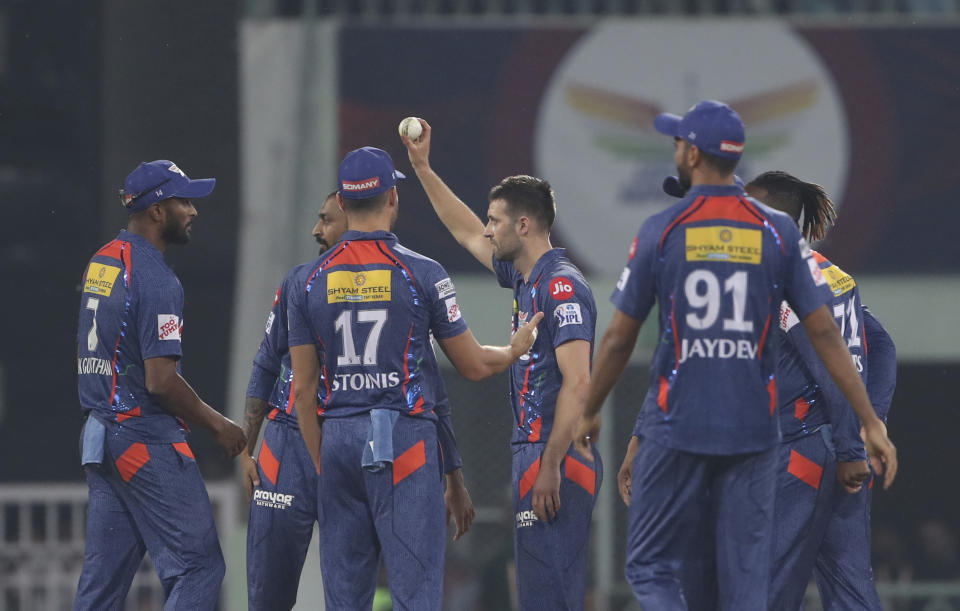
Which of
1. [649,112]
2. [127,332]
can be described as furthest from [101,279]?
[649,112]

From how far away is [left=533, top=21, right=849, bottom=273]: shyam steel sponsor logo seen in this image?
12195 mm

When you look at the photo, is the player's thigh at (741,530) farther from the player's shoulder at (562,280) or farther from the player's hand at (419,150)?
the player's hand at (419,150)

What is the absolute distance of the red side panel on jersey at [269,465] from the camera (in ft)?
23.9

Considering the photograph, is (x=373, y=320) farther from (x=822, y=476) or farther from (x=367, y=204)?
(x=822, y=476)

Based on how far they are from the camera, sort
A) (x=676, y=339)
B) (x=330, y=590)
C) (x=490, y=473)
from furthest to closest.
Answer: (x=490, y=473)
(x=330, y=590)
(x=676, y=339)

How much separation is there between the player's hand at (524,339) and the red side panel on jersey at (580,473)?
613mm

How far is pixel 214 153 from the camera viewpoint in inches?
487

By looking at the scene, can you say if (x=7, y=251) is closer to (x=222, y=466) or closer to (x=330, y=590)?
(x=222, y=466)

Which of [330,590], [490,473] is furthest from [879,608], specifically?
[490,473]

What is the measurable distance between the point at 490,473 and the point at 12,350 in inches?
163

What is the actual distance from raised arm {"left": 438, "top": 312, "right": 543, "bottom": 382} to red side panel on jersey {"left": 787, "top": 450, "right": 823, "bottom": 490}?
130 cm

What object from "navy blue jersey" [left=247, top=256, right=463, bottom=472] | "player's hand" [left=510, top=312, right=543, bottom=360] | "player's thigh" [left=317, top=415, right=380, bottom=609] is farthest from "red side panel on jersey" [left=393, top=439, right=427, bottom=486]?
"player's hand" [left=510, top=312, right=543, bottom=360]

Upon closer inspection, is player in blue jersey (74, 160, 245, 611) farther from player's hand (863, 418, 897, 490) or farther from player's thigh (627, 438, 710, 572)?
player's hand (863, 418, 897, 490)

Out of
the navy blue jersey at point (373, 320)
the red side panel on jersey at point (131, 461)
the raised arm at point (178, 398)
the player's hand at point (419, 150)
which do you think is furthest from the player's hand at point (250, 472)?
the player's hand at point (419, 150)
